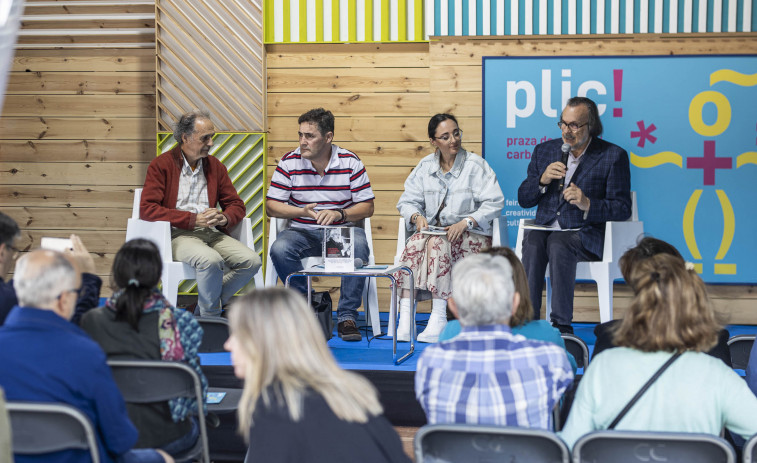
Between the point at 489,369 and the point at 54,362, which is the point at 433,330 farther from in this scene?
the point at 54,362

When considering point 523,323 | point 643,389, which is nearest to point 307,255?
point 523,323

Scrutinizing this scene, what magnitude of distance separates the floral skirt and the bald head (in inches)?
108

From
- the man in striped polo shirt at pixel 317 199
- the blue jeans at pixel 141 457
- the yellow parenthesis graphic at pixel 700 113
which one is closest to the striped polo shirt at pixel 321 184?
the man in striped polo shirt at pixel 317 199

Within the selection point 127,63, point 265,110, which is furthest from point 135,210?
point 127,63

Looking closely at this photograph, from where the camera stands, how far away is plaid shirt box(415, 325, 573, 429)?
6.06 feet

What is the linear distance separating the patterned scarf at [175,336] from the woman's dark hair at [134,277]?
25 millimetres

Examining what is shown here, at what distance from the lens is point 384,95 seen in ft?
18.9

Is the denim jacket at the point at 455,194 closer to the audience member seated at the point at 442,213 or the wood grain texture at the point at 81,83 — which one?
the audience member seated at the point at 442,213

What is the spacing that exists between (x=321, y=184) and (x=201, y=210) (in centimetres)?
74

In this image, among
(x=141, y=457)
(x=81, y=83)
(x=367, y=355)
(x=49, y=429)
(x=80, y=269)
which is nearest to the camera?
(x=49, y=429)

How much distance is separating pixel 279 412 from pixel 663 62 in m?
4.84

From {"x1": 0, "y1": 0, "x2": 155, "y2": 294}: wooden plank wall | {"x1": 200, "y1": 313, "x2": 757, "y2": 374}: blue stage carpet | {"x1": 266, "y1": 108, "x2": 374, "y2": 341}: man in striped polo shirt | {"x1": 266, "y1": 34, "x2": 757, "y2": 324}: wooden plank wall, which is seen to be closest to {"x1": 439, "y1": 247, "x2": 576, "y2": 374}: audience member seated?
{"x1": 200, "y1": 313, "x2": 757, "y2": 374}: blue stage carpet

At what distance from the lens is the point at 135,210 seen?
4789 mm

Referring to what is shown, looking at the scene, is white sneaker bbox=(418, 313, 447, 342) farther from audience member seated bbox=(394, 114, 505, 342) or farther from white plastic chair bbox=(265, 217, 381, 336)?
white plastic chair bbox=(265, 217, 381, 336)
